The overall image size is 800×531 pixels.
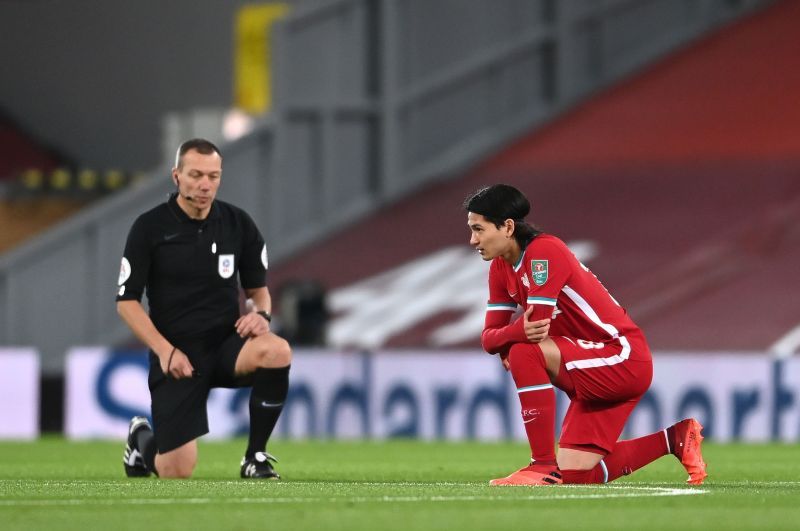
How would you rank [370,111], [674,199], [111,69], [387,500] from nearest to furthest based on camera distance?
[387,500] → [674,199] → [370,111] → [111,69]

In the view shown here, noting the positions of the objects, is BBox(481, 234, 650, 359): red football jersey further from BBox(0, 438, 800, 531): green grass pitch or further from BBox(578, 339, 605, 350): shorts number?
BBox(0, 438, 800, 531): green grass pitch

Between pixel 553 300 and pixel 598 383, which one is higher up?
pixel 553 300

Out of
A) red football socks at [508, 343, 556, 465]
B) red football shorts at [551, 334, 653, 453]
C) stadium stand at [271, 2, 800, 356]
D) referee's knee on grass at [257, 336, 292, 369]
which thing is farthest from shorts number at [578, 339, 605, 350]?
stadium stand at [271, 2, 800, 356]

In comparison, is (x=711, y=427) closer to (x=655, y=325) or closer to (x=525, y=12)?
(x=655, y=325)

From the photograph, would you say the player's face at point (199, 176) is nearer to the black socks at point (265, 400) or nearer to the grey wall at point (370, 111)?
the black socks at point (265, 400)

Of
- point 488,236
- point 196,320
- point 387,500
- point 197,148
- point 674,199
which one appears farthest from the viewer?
point 674,199

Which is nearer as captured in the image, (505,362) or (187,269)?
(505,362)

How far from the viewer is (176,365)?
8695mm

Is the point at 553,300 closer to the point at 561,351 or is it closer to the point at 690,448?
the point at 561,351

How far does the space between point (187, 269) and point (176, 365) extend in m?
0.57

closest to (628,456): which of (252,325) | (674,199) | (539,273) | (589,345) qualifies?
(589,345)

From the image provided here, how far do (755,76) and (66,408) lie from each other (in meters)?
10.4

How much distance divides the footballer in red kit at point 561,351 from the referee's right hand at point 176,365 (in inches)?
59.5

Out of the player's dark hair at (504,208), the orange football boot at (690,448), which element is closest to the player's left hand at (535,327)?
the player's dark hair at (504,208)
